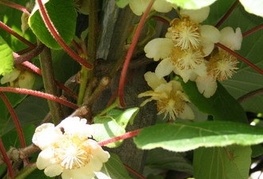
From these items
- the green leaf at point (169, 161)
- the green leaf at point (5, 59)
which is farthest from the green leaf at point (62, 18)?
the green leaf at point (169, 161)

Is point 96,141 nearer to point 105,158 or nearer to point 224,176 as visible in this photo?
point 105,158

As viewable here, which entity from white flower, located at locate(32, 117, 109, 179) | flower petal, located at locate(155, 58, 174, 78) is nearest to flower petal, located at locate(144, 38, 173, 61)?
flower petal, located at locate(155, 58, 174, 78)

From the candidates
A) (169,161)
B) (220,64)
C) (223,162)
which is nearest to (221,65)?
(220,64)

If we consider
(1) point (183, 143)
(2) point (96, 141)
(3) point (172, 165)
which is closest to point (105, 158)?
(2) point (96, 141)

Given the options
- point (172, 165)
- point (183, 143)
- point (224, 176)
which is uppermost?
point (183, 143)

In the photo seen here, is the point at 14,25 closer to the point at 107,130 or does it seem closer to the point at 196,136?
the point at 107,130

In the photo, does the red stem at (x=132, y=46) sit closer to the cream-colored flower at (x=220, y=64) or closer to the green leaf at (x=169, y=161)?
the cream-colored flower at (x=220, y=64)

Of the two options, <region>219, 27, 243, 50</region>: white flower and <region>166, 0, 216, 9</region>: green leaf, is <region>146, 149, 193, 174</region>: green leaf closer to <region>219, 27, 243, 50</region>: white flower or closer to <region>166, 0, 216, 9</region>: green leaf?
<region>219, 27, 243, 50</region>: white flower
